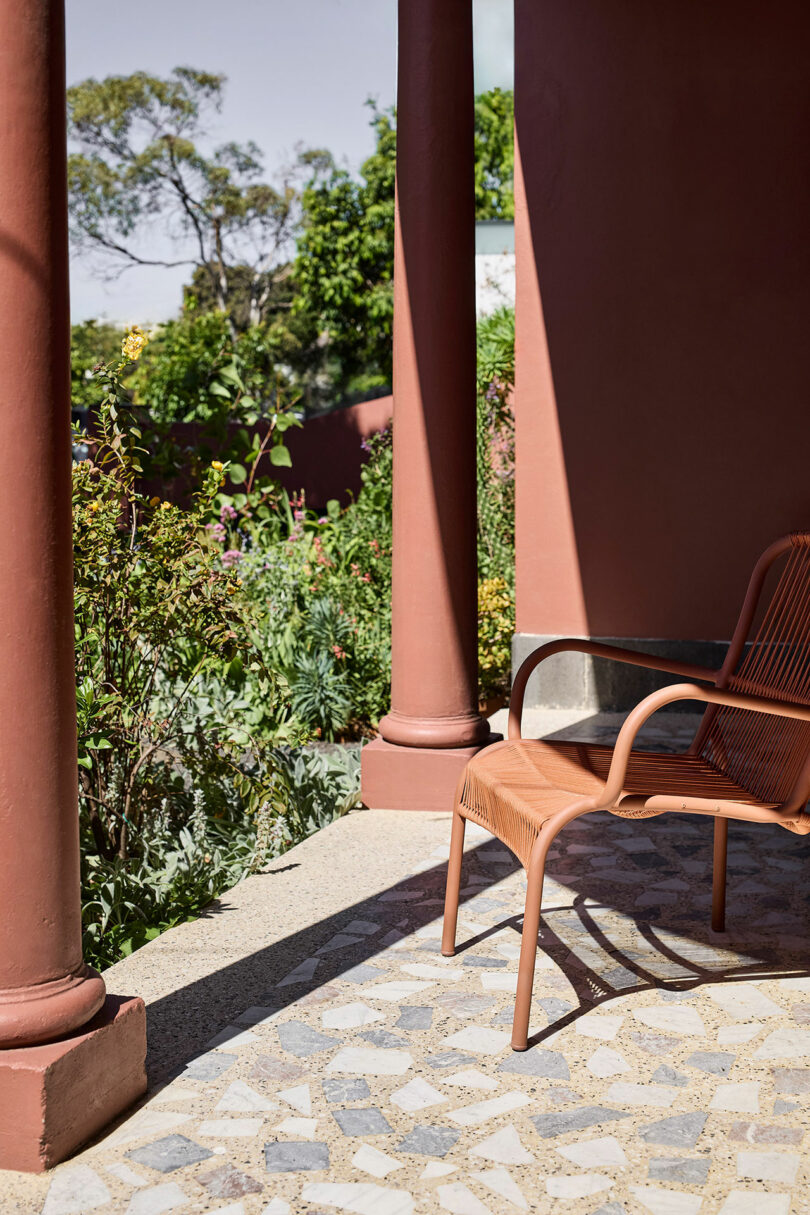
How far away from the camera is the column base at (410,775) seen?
3807 millimetres

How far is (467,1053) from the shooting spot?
214cm

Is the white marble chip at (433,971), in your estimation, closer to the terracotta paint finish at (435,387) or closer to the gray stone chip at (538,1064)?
the gray stone chip at (538,1064)

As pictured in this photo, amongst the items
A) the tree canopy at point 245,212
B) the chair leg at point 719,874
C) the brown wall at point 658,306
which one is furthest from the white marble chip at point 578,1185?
the tree canopy at point 245,212

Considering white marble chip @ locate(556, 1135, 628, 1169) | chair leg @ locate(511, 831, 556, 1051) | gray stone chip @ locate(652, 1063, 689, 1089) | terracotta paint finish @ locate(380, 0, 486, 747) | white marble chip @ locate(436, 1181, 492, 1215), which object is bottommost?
white marble chip @ locate(436, 1181, 492, 1215)

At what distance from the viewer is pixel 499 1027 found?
2.25 m

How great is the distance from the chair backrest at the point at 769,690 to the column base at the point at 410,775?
3.91 ft

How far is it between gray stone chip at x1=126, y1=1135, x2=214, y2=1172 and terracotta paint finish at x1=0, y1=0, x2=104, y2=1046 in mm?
224

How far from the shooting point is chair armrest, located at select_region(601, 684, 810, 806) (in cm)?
205

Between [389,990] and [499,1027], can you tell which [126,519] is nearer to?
[389,990]

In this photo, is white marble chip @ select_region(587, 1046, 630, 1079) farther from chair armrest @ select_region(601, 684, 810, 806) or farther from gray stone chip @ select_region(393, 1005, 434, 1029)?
chair armrest @ select_region(601, 684, 810, 806)

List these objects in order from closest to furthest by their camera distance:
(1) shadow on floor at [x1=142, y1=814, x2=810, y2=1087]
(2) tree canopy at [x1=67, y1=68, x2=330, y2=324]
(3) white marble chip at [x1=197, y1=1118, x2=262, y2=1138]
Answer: (3) white marble chip at [x1=197, y1=1118, x2=262, y2=1138]
(1) shadow on floor at [x1=142, y1=814, x2=810, y2=1087]
(2) tree canopy at [x1=67, y1=68, x2=330, y2=324]

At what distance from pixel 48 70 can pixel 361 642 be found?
396 centimetres

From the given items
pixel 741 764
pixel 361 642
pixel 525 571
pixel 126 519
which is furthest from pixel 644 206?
pixel 741 764

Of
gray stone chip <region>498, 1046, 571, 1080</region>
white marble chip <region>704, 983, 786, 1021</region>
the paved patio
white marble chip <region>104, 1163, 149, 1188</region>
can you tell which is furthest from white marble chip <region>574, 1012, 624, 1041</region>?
white marble chip <region>104, 1163, 149, 1188</region>
